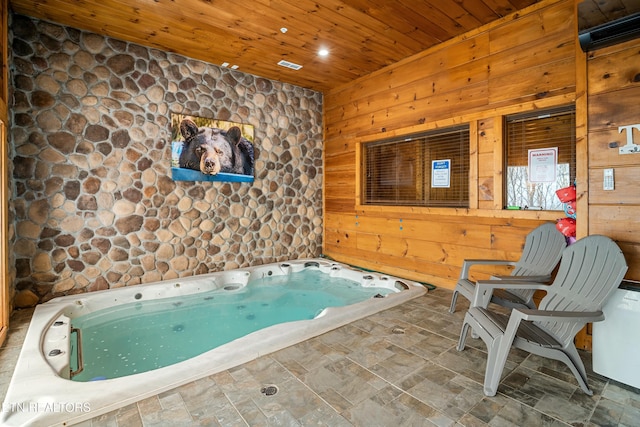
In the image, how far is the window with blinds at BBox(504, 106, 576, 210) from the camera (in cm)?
282

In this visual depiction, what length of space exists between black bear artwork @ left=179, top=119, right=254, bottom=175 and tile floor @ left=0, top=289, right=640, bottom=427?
2.44m

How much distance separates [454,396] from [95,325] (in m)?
3.09

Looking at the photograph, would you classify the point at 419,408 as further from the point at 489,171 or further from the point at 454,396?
the point at 489,171

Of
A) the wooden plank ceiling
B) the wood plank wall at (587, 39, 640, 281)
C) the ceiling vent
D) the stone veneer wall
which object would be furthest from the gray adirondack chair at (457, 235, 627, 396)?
the ceiling vent

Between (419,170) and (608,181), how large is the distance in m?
1.98

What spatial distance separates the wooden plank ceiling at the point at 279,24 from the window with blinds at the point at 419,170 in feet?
3.51

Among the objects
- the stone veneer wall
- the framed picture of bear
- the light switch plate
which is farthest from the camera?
the framed picture of bear

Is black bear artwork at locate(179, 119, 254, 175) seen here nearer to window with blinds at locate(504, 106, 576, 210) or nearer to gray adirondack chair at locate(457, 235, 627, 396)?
window with blinds at locate(504, 106, 576, 210)

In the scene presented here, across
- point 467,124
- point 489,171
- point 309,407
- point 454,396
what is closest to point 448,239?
point 489,171

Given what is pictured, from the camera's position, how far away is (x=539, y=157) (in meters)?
2.97

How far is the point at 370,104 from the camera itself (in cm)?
453

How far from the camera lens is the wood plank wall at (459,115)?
289 cm

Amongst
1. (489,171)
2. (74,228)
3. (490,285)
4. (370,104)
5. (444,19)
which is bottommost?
(490,285)

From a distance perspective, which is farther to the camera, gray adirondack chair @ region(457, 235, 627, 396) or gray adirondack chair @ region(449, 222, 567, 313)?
gray adirondack chair @ region(449, 222, 567, 313)
